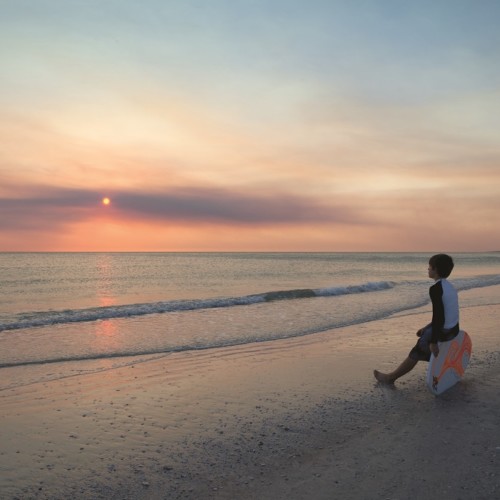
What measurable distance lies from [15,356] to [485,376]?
9456mm

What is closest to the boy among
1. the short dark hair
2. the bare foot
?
the short dark hair

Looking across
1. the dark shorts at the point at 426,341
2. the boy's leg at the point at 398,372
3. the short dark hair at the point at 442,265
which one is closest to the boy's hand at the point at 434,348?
the dark shorts at the point at 426,341

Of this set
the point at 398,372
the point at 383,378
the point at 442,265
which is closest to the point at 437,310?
Result: the point at 442,265

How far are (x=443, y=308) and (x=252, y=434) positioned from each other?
3317 mm

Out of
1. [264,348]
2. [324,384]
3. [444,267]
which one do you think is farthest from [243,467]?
[264,348]

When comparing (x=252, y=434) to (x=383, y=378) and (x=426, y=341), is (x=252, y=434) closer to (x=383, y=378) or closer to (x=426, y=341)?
(x=383, y=378)

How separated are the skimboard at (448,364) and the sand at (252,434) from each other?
0.18 meters

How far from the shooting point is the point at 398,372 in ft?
24.8

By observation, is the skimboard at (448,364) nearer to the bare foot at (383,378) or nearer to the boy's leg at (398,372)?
the boy's leg at (398,372)

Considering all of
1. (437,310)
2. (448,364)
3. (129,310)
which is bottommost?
(129,310)

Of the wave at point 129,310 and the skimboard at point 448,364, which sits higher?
the skimboard at point 448,364

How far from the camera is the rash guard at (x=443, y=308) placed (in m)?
6.72

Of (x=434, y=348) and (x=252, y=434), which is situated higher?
(x=434, y=348)

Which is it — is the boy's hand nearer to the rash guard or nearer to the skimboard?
the rash guard
